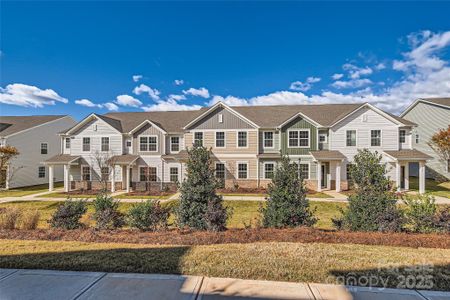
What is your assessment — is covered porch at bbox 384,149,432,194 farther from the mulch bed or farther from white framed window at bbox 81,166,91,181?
white framed window at bbox 81,166,91,181

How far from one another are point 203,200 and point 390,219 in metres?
5.82

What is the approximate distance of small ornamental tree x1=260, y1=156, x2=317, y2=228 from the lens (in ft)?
24.7

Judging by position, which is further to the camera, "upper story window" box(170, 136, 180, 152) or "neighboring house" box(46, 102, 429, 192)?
"upper story window" box(170, 136, 180, 152)

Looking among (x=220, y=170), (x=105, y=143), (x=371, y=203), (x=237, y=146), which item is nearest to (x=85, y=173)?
(x=105, y=143)

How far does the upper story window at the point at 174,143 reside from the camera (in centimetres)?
2291

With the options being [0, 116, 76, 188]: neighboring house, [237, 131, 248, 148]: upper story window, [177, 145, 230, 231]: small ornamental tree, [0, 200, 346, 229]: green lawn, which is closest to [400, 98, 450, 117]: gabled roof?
[0, 200, 346, 229]: green lawn

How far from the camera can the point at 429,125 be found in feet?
93.5

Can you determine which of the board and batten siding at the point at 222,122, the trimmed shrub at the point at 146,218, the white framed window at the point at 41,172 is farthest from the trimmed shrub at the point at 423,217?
the white framed window at the point at 41,172

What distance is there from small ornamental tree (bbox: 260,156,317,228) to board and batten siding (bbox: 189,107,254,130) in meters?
14.1

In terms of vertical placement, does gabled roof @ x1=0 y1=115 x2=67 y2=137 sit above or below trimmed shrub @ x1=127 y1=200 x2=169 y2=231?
above

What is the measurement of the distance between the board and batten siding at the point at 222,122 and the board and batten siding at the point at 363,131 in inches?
313

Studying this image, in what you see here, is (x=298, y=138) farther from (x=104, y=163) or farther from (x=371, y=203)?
(x=104, y=163)

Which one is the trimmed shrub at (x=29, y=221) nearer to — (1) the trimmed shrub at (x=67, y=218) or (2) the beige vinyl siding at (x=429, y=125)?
(1) the trimmed shrub at (x=67, y=218)

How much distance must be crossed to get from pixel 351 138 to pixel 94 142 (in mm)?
24446
